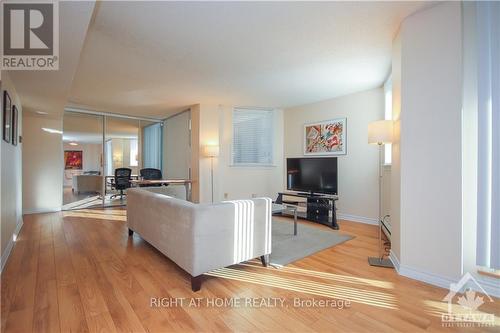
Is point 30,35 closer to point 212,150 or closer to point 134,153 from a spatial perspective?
point 212,150

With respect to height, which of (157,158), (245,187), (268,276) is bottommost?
(268,276)

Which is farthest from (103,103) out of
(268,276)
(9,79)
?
(268,276)

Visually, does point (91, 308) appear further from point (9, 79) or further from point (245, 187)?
point (245, 187)

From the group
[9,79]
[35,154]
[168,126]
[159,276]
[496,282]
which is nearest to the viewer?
[496,282]

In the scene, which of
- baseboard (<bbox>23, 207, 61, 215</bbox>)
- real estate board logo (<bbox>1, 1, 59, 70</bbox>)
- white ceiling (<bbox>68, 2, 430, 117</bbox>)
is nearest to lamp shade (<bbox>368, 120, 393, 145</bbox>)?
white ceiling (<bbox>68, 2, 430, 117</bbox>)

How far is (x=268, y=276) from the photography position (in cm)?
227

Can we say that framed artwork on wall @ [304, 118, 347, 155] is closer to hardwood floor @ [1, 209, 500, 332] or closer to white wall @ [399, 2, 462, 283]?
hardwood floor @ [1, 209, 500, 332]

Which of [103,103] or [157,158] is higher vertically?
[103,103]

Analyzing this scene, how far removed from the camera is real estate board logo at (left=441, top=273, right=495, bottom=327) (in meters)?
1.62

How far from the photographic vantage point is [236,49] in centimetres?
280

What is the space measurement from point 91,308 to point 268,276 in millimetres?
1424

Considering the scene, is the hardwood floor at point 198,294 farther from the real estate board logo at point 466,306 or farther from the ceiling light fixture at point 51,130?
the ceiling light fixture at point 51,130

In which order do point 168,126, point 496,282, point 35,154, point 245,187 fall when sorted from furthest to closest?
point 168,126, point 245,187, point 35,154, point 496,282

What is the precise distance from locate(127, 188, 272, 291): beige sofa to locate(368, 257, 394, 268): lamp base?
3.72ft
